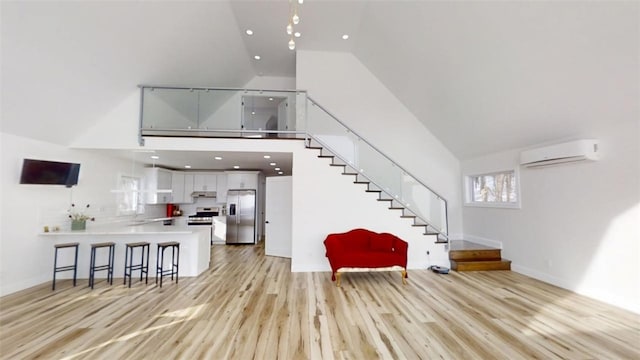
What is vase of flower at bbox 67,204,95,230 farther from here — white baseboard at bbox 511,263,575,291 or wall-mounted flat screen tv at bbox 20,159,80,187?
white baseboard at bbox 511,263,575,291

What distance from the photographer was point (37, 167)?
4383 millimetres

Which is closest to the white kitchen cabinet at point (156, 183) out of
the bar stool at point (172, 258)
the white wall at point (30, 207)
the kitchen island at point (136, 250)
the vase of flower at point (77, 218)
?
the white wall at point (30, 207)

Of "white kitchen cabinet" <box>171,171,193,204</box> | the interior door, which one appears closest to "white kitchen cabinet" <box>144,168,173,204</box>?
"white kitchen cabinet" <box>171,171,193,204</box>

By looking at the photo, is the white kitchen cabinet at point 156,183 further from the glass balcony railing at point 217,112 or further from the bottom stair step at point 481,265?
the bottom stair step at point 481,265

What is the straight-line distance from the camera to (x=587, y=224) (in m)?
4.10

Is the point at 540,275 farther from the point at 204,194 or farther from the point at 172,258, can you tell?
the point at 204,194

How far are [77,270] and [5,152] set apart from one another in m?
2.26

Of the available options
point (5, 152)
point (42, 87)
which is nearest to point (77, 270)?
point (5, 152)

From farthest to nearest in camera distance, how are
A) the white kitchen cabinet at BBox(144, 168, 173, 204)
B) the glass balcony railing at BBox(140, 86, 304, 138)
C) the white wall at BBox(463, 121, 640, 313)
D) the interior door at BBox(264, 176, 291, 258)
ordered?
the white kitchen cabinet at BBox(144, 168, 173, 204) < the interior door at BBox(264, 176, 291, 258) < the glass balcony railing at BBox(140, 86, 304, 138) < the white wall at BBox(463, 121, 640, 313)

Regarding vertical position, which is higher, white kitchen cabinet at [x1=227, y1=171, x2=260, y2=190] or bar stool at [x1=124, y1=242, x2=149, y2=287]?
white kitchen cabinet at [x1=227, y1=171, x2=260, y2=190]

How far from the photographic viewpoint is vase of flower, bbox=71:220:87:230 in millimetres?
4961

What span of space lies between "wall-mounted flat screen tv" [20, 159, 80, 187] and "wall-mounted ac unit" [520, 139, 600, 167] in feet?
27.7

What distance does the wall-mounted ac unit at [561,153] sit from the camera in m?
3.97

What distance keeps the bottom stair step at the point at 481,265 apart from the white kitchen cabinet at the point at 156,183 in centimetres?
706
